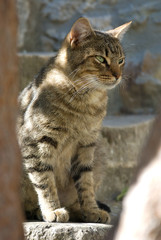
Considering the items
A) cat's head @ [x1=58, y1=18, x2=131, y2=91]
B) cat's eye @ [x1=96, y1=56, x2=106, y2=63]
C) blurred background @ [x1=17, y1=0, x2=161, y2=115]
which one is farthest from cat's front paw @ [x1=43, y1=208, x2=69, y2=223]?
blurred background @ [x1=17, y1=0, x2=161, y2=115]

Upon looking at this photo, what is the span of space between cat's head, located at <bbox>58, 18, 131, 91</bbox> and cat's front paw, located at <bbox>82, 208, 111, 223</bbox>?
91cm

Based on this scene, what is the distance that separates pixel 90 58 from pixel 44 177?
0.92 metres

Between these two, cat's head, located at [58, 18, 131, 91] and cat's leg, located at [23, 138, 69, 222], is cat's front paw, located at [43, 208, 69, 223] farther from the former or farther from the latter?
cat's head, located at [58, 18, 131, 91]

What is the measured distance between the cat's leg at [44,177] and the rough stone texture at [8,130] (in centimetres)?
160

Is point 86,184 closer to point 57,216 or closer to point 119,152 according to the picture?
point 57,216

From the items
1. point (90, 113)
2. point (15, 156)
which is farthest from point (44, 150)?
point (15, 156)

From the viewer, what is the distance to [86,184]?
319cm

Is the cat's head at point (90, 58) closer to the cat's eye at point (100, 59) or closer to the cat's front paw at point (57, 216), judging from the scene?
the cat's eye at point (100, 59)

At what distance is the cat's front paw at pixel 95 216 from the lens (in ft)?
10.2

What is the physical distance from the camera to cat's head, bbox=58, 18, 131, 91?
3.14 m

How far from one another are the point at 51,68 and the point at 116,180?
165cm

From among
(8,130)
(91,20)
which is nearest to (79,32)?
(8,130)

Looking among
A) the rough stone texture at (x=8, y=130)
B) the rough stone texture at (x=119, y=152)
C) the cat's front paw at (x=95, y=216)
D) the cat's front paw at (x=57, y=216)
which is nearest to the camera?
the rough stone texture at (x=8, y=130)

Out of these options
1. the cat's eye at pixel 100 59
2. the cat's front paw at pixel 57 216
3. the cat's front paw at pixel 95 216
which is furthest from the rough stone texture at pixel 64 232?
the cat's eye at pixel 100 59
